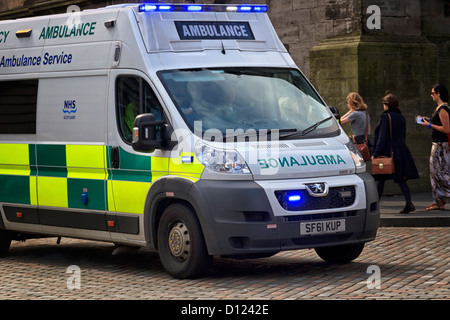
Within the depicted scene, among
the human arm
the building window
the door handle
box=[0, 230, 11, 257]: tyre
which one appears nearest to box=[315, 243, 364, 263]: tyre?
the door handle

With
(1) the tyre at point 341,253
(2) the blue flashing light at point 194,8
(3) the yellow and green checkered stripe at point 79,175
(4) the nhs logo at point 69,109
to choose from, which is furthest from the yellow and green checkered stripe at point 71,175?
(1) the tyre at point 341,253

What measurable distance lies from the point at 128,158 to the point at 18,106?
204 centimetres

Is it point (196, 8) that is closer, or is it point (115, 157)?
point (115, 157)

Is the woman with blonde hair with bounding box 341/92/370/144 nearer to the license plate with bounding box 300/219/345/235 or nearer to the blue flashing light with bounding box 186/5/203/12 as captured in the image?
the blue flashing light with bounding box 186/5/203/12

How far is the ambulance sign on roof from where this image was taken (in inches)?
387

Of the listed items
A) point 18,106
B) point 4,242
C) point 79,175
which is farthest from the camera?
point 4,242

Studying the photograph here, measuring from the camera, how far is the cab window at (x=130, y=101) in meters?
9.55

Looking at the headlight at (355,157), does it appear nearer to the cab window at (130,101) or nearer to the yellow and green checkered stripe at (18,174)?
the cab window at (130,101)

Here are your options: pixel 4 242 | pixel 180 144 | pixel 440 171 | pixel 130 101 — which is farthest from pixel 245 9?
pixel 440 171

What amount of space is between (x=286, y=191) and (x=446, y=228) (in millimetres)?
4726

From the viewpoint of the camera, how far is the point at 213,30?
392 inches

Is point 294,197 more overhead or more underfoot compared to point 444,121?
more underfoot

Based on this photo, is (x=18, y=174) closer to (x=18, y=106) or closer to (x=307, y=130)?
(x=18, y=106)

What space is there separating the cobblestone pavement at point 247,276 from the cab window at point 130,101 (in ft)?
4.61
